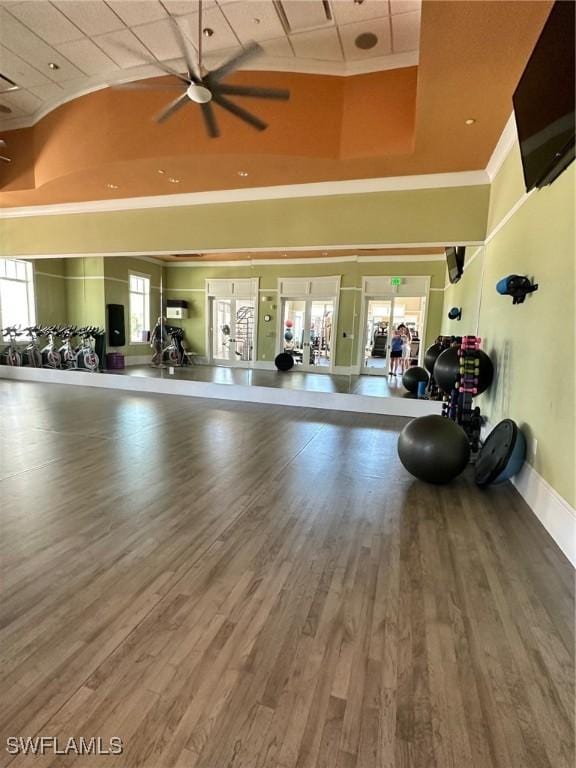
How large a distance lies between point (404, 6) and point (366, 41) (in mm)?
606

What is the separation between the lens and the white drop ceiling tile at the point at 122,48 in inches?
194

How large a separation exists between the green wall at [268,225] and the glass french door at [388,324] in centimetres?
171

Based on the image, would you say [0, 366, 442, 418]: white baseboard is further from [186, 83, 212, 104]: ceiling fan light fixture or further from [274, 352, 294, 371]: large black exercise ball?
[186, 83, 212, 104]: ceiling fan light fixture

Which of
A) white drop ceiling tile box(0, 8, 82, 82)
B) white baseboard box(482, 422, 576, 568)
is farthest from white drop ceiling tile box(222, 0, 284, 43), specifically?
white baseboard box(482, 422, 576, 568)

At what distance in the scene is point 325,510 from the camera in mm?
3283

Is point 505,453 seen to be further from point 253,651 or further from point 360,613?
point 253,651

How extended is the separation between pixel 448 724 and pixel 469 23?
176 inches

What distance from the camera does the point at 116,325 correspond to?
993cm

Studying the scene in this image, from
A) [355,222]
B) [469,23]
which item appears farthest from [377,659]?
[355,222]

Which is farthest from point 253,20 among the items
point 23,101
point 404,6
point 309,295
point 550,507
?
point 550,507

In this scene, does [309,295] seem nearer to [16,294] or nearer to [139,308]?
[139,308]

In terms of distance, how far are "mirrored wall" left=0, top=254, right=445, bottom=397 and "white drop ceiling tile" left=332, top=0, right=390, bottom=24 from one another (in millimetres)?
3906

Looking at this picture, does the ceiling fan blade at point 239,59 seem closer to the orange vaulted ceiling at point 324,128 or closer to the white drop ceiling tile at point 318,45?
the orange vaulted ceiling at point 324,128

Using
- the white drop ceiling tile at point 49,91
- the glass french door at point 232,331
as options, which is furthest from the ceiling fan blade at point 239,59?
the glass french door at point 232,331
